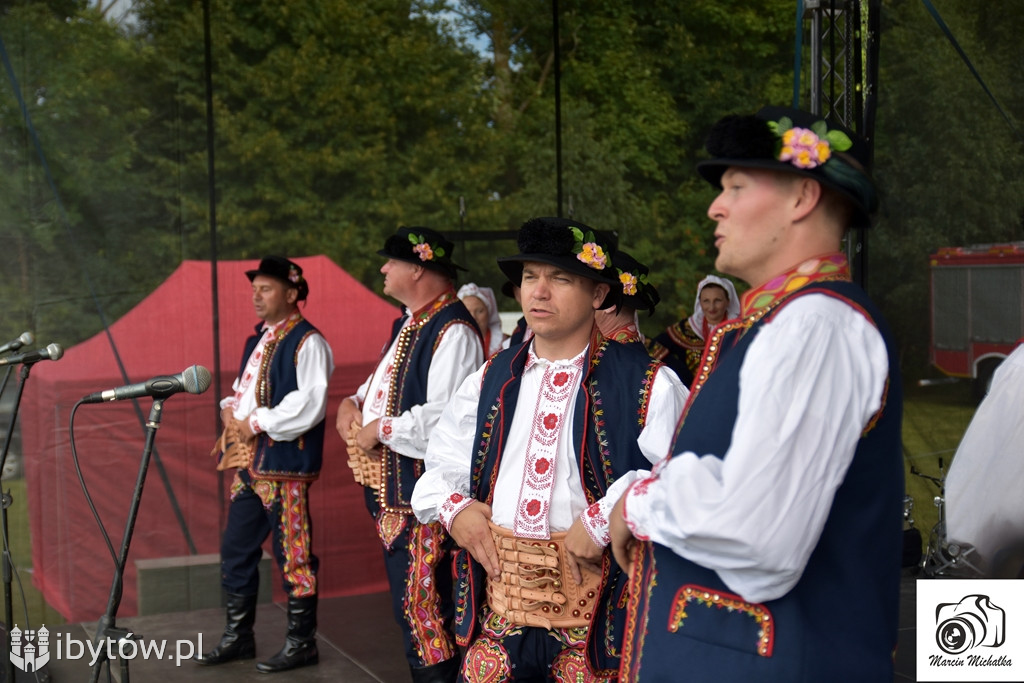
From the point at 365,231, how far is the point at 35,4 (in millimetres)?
2104

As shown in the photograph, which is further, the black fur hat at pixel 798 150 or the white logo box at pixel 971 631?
the white logo box at pixel 971 631

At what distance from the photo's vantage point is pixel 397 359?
13.1 ft

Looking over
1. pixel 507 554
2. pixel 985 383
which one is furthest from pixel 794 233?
pixel 985 383

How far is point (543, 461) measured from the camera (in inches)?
95.6

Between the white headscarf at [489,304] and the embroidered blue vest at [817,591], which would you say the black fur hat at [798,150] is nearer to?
the embroidered blue vest at [817,591]

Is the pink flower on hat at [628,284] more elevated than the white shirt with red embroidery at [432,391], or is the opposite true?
the pink flower on hat at [628,284]

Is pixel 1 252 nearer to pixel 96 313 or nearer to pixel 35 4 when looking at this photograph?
pixel 96 313

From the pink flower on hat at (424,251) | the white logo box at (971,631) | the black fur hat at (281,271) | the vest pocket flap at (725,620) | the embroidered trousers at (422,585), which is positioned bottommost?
the embroidered trousers at (422,585)

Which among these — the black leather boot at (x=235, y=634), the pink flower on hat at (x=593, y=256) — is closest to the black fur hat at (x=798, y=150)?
the pink flower on hat at (x=593, y=256)

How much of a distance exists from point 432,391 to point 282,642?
1902 millimetres

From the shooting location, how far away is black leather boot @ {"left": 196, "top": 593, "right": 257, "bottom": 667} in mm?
4652

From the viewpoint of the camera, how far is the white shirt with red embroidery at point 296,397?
4.42 meters

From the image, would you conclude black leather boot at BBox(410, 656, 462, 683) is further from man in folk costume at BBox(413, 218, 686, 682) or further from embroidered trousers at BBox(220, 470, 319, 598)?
man in folk costume at BBox(413, 218, 686, 682)

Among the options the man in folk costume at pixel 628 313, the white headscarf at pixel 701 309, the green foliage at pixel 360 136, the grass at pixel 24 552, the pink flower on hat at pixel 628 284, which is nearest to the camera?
the pink flower on hat at pixel 628 284
